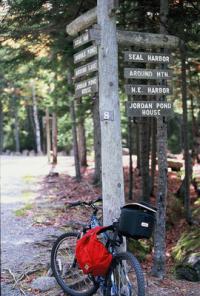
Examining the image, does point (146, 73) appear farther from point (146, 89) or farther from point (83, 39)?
point (83, 39)

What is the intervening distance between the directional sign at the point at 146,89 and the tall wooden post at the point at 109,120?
333mm

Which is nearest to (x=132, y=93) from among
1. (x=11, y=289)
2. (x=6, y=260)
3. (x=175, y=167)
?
(x=11, y=289)

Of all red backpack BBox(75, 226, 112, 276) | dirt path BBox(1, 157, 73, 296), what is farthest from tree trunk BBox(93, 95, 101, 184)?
red backpack BBox(75, 226, 112, 276)

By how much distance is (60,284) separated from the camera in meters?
6.78

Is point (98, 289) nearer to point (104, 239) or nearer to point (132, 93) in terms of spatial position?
point (104, 239)

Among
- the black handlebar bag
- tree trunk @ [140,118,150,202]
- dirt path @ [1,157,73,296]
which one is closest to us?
the black handlebar bag

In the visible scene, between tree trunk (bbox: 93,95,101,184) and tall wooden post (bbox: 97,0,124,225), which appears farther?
tree trunk (bbox: 93,95,101,184)

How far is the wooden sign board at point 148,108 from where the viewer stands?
6.88m

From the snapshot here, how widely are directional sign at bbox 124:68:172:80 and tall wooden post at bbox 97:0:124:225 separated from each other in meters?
0.30

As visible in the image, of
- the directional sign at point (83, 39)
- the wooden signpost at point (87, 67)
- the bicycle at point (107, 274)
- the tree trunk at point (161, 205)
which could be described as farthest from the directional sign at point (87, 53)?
the bicycle at point (107, 274)

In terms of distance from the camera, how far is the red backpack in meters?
5.86

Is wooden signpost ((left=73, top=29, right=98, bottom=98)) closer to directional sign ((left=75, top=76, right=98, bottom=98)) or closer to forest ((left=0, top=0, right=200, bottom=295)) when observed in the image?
directional sign ((left=75, top=76, right=98, bottom=98))

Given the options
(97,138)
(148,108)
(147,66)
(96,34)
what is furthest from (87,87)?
(97,138)

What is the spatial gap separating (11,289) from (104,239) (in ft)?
5.57
